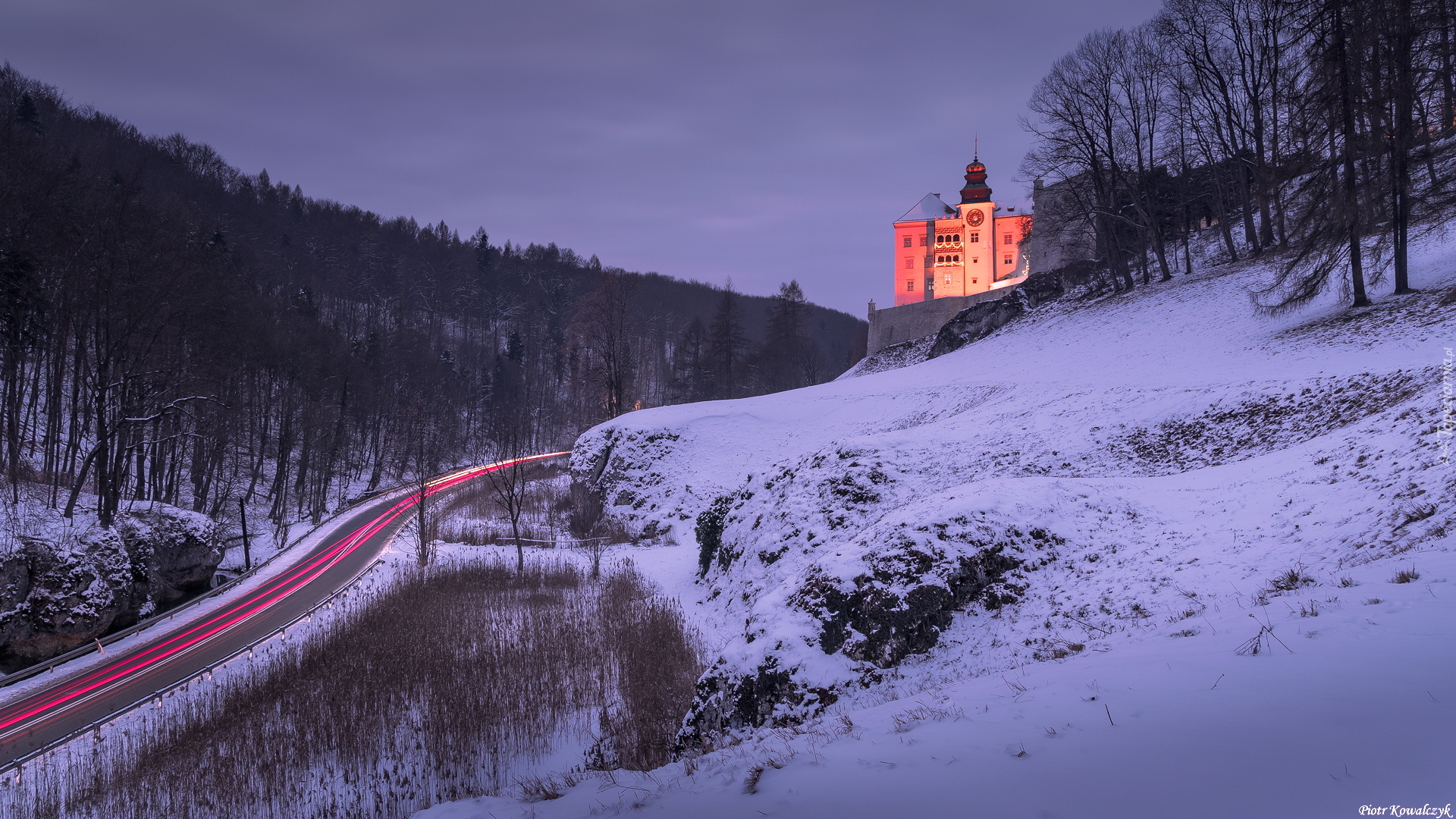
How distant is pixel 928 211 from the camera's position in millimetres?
69188

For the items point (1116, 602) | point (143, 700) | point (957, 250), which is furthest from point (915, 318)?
point (143, 700)

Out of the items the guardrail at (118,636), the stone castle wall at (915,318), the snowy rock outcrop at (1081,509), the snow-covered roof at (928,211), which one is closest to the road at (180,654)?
the guardrail at (118,636)

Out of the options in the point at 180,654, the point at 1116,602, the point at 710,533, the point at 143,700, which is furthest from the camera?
the point at 710,533

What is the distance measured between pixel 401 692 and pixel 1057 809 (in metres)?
11.5

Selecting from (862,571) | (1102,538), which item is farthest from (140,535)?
(1102,538)

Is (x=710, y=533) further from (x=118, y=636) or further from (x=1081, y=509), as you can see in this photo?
(x=118, y=636)

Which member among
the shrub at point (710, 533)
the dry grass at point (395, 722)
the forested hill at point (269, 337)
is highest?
the forested hill at point (269, 337)

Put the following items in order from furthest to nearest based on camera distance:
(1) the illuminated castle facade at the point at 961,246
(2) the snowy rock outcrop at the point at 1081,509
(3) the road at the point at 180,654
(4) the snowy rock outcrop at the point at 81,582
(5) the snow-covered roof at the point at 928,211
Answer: (5) the snow-covered roof at the point at 928,211
(1) the illuminated castle facade at the point at 961,246
(4) the snowy rock outcrop at the point at 81,582
(3) the road at the point at 180,654
(2) the snowy rock outcrop at the point at 1081,509

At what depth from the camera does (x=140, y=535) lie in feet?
77.1

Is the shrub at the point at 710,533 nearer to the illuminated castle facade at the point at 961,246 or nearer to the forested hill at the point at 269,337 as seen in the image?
the forested hill at the point at 269,337

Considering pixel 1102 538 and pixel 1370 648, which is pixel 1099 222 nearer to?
pixel 1102 538

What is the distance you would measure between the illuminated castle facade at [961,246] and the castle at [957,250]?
0.08m

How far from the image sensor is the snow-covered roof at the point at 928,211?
6838 centimetres

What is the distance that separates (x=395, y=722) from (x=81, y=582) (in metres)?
16.2
